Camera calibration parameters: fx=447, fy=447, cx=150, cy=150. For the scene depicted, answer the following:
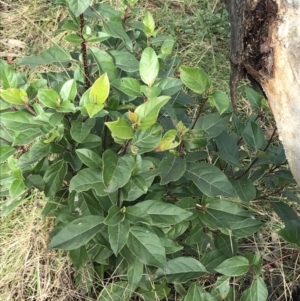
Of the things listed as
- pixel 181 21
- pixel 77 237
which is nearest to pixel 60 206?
pixel 77 237

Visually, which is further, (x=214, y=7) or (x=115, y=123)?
(x=214, y=7)

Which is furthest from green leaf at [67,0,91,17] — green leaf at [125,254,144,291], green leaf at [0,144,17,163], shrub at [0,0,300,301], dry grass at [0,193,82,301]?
dry grass at [0,193,82,301]

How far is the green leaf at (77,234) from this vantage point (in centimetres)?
124

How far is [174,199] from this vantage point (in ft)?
4.82

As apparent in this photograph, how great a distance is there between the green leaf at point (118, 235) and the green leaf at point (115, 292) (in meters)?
0.37

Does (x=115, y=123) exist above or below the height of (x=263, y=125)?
above

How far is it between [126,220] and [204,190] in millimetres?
239

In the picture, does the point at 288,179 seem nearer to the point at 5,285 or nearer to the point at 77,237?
the point at 77,237

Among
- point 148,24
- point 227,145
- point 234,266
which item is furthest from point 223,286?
point 148,24

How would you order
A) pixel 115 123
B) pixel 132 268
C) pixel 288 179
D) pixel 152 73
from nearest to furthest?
pixel 115 123, pixel 152 73, pixel 132 268, pixel 288 179

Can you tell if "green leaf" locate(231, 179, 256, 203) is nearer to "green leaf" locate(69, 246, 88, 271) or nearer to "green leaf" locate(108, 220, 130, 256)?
"green leaf" locate(108, 220, 130, 256)

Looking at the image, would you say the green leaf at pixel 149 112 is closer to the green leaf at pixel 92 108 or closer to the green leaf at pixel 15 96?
the green leaf at pixel 92 108

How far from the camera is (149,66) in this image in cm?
122

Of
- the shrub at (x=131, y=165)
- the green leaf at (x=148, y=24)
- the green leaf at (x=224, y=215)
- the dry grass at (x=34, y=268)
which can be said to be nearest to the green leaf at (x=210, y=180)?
the shrub at (x=131, y=165)
